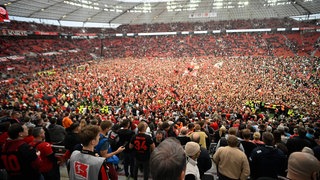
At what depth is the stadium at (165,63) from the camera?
37.1 ft

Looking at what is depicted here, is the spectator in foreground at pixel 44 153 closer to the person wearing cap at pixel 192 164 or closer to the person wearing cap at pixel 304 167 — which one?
the person wearing cap at pixel 192 164

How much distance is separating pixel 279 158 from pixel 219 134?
2.29 metres

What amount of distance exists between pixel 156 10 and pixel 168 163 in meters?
51.1

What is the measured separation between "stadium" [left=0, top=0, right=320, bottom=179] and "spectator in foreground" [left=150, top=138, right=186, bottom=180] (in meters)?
1.36

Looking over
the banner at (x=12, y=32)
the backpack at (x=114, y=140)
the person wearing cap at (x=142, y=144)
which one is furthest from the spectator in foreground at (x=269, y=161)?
the banner at (x=12, y=32)

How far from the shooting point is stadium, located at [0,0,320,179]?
445 inches

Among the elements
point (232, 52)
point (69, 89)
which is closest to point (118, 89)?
point (69, 89)

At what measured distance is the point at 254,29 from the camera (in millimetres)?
45375

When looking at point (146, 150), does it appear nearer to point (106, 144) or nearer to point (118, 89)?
point (106, 144)

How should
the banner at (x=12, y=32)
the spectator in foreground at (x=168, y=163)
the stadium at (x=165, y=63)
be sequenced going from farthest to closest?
the banner at (x=12, y=32)
the stadium at (x=165, y=63)
the spectator in foreground at (x=168, y=163)

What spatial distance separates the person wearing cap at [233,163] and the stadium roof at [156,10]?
38.5 metres

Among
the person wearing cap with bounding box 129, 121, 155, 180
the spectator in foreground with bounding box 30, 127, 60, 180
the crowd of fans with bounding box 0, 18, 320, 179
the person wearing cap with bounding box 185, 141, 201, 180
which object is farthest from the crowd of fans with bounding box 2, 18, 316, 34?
the person wearing cap with bounding box 185, 141, 201, 180

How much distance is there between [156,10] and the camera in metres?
48.0

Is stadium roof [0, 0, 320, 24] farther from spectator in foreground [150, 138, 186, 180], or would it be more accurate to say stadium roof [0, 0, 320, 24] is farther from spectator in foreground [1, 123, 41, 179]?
spectator in foreground [150, 138, 186, 180]
